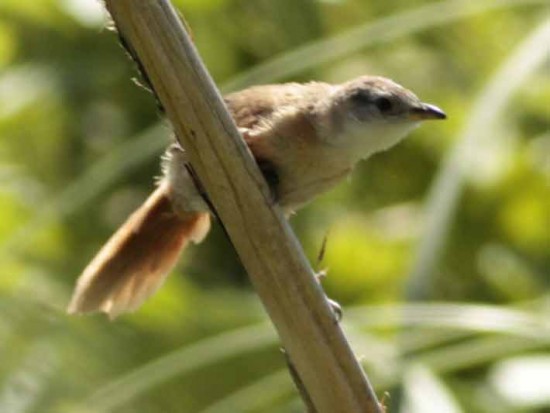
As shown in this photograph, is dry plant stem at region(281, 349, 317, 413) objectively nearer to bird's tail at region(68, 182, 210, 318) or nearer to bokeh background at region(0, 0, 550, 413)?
bird's tail at region(68, 182, 210, 318)

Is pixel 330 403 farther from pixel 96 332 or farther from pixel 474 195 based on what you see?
pixel 474 195

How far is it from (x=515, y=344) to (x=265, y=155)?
1.61 metres

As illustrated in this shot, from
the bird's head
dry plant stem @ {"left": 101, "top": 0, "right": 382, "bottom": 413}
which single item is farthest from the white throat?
dry plant stem @ {"left": 101, "top": 0, "right": 382, "bottom": 413}

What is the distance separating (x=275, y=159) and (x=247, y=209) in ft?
1.78

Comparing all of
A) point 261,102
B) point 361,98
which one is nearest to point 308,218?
point 361,98

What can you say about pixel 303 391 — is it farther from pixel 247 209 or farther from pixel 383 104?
pixel 383 104

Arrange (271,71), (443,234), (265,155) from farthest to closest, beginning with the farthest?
1. (271,71)
2. (443,234)
3. (265,155)

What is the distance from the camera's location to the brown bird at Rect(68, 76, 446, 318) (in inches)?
113

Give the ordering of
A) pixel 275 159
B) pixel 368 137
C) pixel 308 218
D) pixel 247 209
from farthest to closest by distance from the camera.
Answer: pixel 308 218, pixel 368 137, pixel 275 159, pixel 247 209

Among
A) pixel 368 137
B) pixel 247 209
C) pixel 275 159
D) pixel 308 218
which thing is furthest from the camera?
pixel 308 218

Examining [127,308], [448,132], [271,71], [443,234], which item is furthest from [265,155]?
[448,132]

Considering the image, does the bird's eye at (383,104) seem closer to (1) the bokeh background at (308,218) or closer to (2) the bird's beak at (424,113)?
(2) the bird's beak at (424,113)

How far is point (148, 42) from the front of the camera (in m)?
2.24

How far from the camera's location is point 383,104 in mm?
3057
